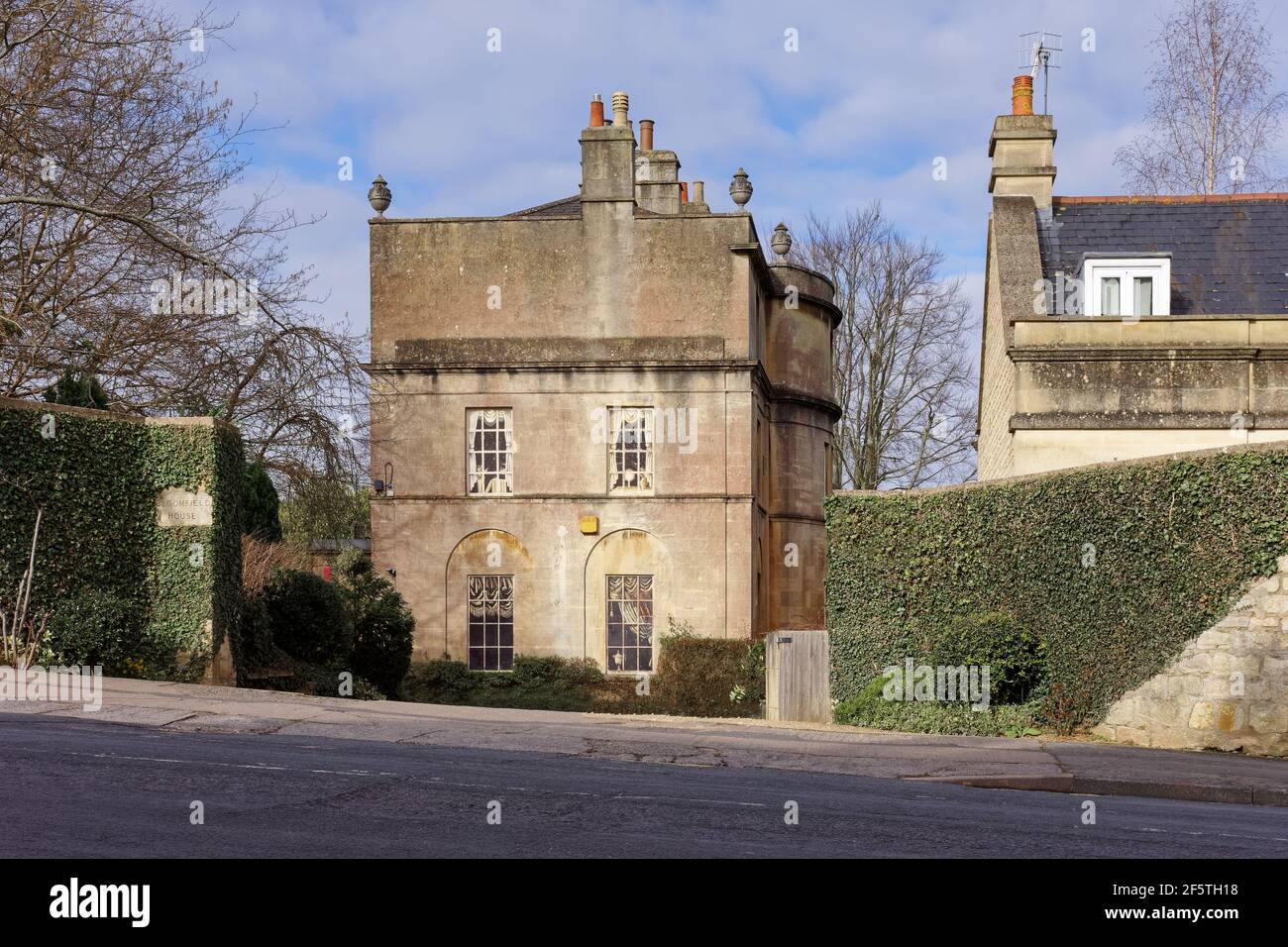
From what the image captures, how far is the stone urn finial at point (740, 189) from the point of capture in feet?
101

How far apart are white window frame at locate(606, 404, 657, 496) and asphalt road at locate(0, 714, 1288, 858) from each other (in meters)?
16.5

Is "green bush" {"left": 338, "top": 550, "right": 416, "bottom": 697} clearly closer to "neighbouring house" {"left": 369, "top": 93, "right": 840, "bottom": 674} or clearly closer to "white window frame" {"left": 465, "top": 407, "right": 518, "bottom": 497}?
"neighbouring house" {"left": 369, "top": 93, "right": 840, "bottom": 674}

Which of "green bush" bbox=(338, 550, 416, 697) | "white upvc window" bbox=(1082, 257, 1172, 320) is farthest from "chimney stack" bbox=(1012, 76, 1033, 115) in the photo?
"green bush" bbox=(338, 550, 416, 697)

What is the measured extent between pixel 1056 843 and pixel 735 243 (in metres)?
21.8

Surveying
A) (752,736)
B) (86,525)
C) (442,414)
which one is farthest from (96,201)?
(752,736)

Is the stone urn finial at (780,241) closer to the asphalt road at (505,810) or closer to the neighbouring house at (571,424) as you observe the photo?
the neighbouring house at (571,424)

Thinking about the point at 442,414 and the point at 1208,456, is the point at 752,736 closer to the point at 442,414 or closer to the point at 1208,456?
the point at 1208,456

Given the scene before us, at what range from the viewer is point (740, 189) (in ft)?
101

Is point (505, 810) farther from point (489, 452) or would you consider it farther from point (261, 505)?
point (261, 505)

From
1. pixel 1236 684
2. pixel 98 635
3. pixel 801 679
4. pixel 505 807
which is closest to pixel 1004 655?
pixel 1236 684

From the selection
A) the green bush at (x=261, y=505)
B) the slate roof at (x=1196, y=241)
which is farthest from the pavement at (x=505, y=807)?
the green bush at (x=261, y=505)

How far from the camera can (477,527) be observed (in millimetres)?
29125

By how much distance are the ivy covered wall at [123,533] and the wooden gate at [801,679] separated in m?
8.21

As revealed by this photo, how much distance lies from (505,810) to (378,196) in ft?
74.8
